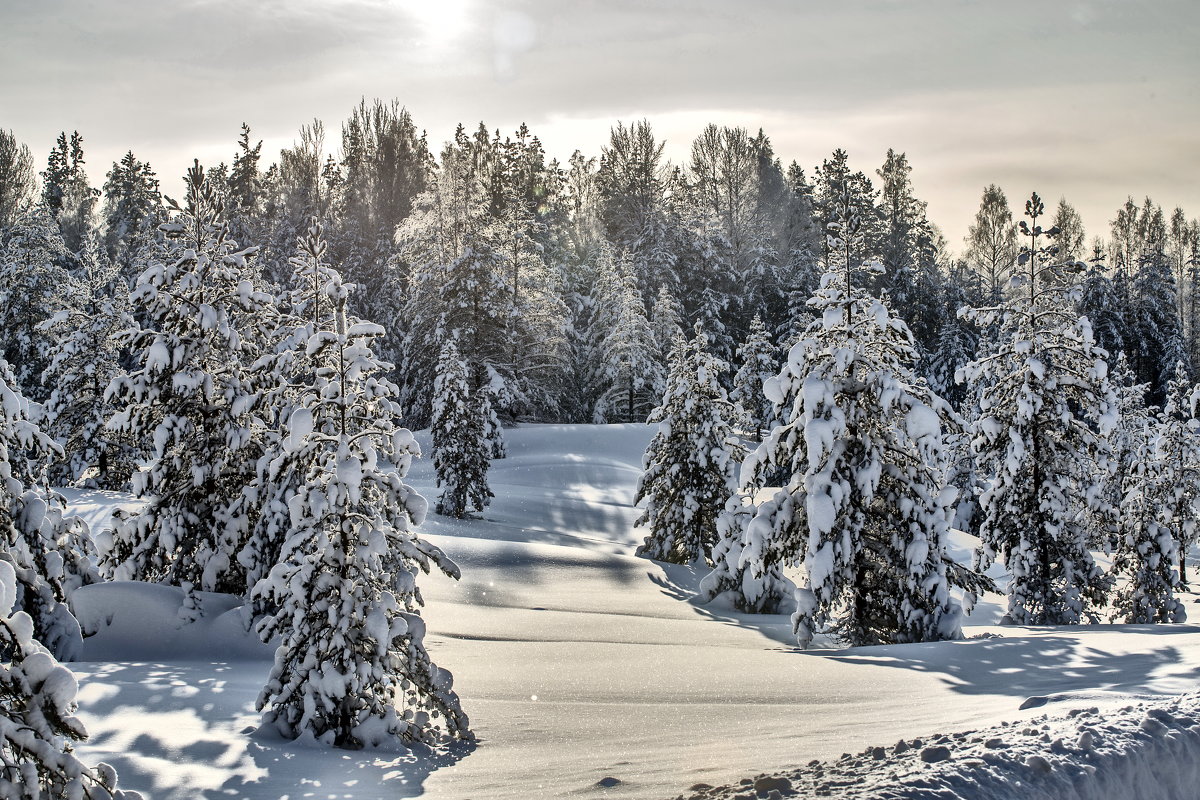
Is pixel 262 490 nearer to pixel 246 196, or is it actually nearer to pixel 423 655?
pixel 423 655

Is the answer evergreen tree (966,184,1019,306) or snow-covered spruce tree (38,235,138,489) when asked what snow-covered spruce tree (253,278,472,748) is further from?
evergreen tree (966,184,1019,306)

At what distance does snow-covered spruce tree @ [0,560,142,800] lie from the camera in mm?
3334

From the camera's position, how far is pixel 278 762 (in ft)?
18.9

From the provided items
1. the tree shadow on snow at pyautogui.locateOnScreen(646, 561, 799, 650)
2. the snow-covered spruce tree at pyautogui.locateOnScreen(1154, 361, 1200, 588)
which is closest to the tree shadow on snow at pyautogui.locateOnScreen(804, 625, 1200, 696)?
the tree shadow on snow at pyautogui.locateOnScreen(646, 561, 799, 650)

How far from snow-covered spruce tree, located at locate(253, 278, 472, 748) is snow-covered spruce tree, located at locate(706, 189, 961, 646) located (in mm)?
5036

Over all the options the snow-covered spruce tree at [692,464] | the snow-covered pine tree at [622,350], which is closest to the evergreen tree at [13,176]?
the snow-covered pine tree at [622,350]

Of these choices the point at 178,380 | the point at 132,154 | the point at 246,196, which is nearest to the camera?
the point at 178,380

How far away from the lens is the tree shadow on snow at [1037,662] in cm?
688

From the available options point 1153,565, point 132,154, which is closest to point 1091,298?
point 1153,565

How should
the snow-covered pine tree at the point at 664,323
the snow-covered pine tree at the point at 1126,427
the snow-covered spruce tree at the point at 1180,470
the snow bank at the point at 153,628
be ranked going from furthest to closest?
the snow-covered pine tree at the point at 664,323, the snow-covered pine tree at the point at 1126,427, the snow-covered spruce tree at the point at 1180,470, the snow bank at the point at 153,628

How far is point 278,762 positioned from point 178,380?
20.2 ft

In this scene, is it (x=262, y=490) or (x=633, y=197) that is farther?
(x=633, y=197)

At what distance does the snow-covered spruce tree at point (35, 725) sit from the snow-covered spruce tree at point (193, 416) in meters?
7.32

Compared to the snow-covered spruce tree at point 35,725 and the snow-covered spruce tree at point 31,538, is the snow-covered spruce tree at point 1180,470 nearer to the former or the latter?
the snow-covered spruce tree at point 31,538
